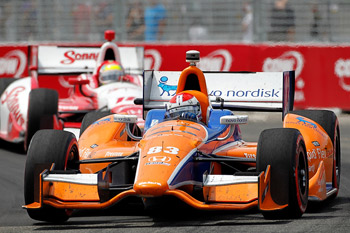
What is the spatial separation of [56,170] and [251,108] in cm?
288

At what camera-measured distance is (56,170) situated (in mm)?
7871

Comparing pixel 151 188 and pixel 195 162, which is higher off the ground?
pixel 195 162

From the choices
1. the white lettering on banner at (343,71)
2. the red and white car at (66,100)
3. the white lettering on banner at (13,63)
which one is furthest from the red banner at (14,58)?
the white lettering on banner at (343,71)

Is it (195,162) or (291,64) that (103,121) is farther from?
(291,64)

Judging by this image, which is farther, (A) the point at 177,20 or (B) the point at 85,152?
(A) the point at 177,20

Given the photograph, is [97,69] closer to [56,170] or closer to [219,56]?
[219,56]

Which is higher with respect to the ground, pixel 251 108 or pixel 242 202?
pixel 251 108

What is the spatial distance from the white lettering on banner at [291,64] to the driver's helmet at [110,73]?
4340mm

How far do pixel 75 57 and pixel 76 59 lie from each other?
0.18ft

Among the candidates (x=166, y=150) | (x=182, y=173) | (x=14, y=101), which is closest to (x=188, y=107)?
(x=166, y=150)

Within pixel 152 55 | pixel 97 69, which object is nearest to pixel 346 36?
pixel 152 55

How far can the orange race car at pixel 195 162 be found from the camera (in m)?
7.43

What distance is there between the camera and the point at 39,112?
1360cm

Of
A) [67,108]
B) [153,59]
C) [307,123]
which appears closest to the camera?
[307,123]
